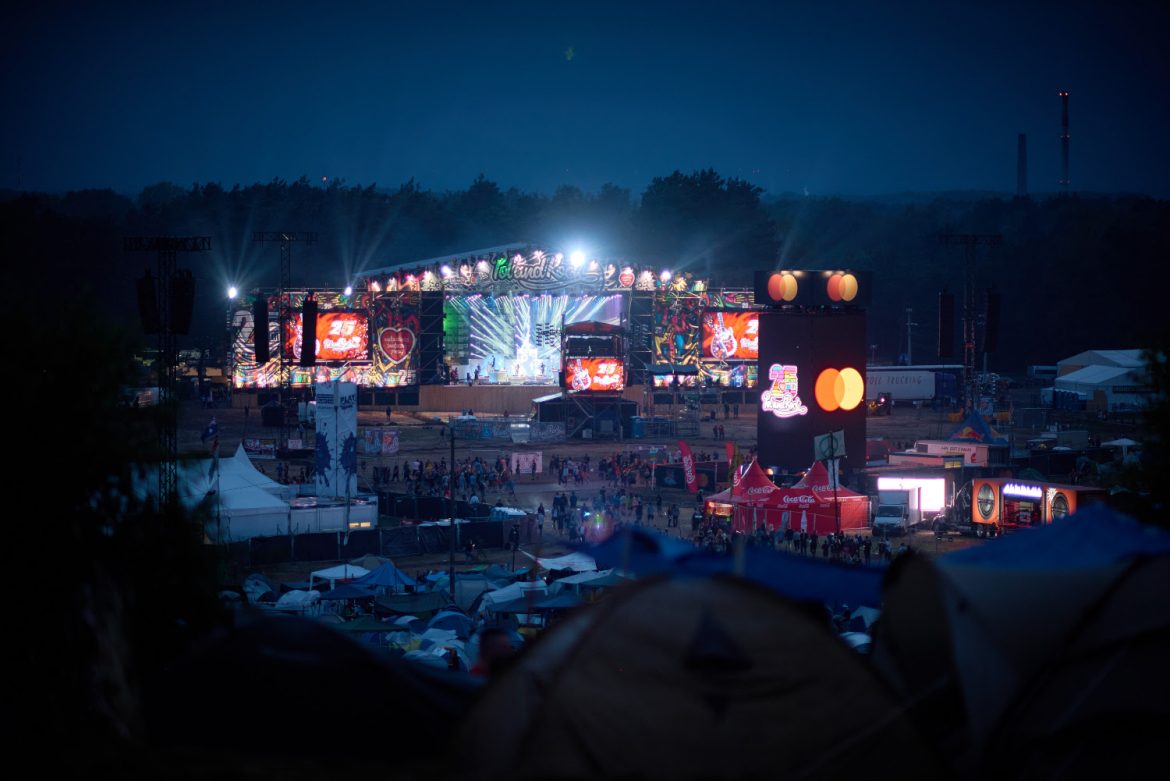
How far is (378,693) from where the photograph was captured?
5750mm

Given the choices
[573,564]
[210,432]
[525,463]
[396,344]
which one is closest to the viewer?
[573,564]

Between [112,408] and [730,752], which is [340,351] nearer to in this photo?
[112,408]

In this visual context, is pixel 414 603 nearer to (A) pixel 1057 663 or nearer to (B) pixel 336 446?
(B) pixel 336 446

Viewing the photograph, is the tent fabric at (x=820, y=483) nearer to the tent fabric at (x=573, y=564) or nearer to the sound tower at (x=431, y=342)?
the tent fabric at (x=573, y=564)

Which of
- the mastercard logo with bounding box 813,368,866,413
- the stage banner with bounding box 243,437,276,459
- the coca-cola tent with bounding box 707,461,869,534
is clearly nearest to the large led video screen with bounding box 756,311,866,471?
the mastercard logo with bounding box 813,368,866,413

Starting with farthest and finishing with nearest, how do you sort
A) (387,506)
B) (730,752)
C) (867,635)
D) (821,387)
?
1. (821,387)
2. (387,506)
3. (867,635)
4. (730,752)

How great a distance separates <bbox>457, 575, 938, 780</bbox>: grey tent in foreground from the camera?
5.15m

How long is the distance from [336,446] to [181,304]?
5.12m

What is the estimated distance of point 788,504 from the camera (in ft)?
90.2

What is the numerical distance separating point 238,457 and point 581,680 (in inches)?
967

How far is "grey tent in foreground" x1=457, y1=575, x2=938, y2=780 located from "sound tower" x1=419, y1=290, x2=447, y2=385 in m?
54.0

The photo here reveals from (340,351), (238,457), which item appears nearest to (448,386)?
(340,351)

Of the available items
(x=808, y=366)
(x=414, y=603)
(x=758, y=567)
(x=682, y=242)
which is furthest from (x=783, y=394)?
(x=682, y=242)

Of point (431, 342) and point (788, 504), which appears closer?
point (788, 504)
